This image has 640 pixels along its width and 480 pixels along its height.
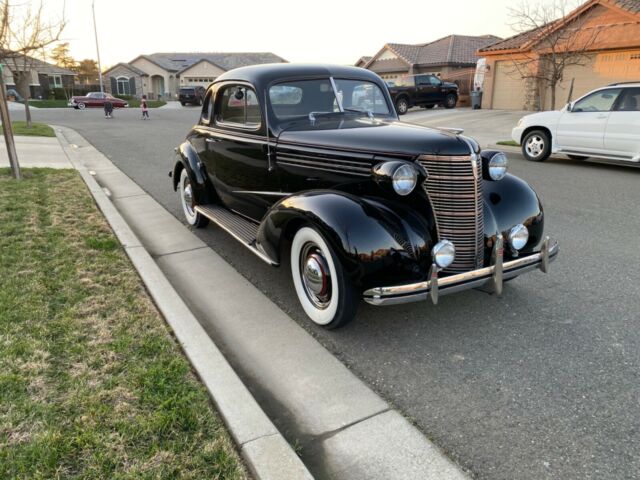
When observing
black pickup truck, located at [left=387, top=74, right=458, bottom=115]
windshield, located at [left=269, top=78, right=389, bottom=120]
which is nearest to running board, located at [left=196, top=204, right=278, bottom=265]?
windshield, located at [left=269, top=78, right=389, bottom=120]

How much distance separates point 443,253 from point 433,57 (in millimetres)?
33560

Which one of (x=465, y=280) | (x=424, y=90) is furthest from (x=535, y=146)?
(x=424, y=90)

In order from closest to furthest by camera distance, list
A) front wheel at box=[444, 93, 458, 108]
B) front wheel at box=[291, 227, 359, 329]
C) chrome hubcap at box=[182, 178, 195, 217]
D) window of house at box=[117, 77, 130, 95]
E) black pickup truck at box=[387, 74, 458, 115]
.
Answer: front wheel at box=[291, 227, 359, 329] < chrome hubcap at box=[182, 178, 195, 217] < black pickup truck at box=[387, 74, 458, 115] < front wheel at box=[444, 93, 458, 108] < window of house at box=[117, 77, 130, 95]

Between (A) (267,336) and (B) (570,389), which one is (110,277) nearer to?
(A) (267,336)

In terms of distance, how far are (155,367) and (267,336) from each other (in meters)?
0.84

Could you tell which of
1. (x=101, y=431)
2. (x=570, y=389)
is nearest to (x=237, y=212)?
(x=101, y=431)

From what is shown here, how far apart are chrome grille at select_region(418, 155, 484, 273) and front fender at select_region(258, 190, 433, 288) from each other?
16cm

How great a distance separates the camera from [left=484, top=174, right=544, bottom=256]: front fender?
3520mm

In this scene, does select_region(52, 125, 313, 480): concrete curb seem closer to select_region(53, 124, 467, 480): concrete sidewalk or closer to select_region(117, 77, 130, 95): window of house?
select_region(53, 124, 467, 480): concrete sidewalk

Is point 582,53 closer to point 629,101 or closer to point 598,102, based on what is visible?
point 598,102

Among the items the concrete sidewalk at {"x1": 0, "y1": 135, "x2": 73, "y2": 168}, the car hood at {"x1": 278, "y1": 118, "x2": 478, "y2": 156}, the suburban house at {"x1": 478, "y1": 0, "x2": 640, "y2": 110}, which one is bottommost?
the concrete sidewalk at {"x1": 0, "y1": 135, "x2": 73, "y2": 168}

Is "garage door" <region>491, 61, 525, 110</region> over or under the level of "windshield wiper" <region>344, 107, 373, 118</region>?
over

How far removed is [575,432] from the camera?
2.36 meters

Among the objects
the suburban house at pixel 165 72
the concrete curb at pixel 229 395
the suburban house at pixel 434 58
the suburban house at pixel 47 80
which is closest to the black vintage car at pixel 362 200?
the concrete curb at pixel 229 395
